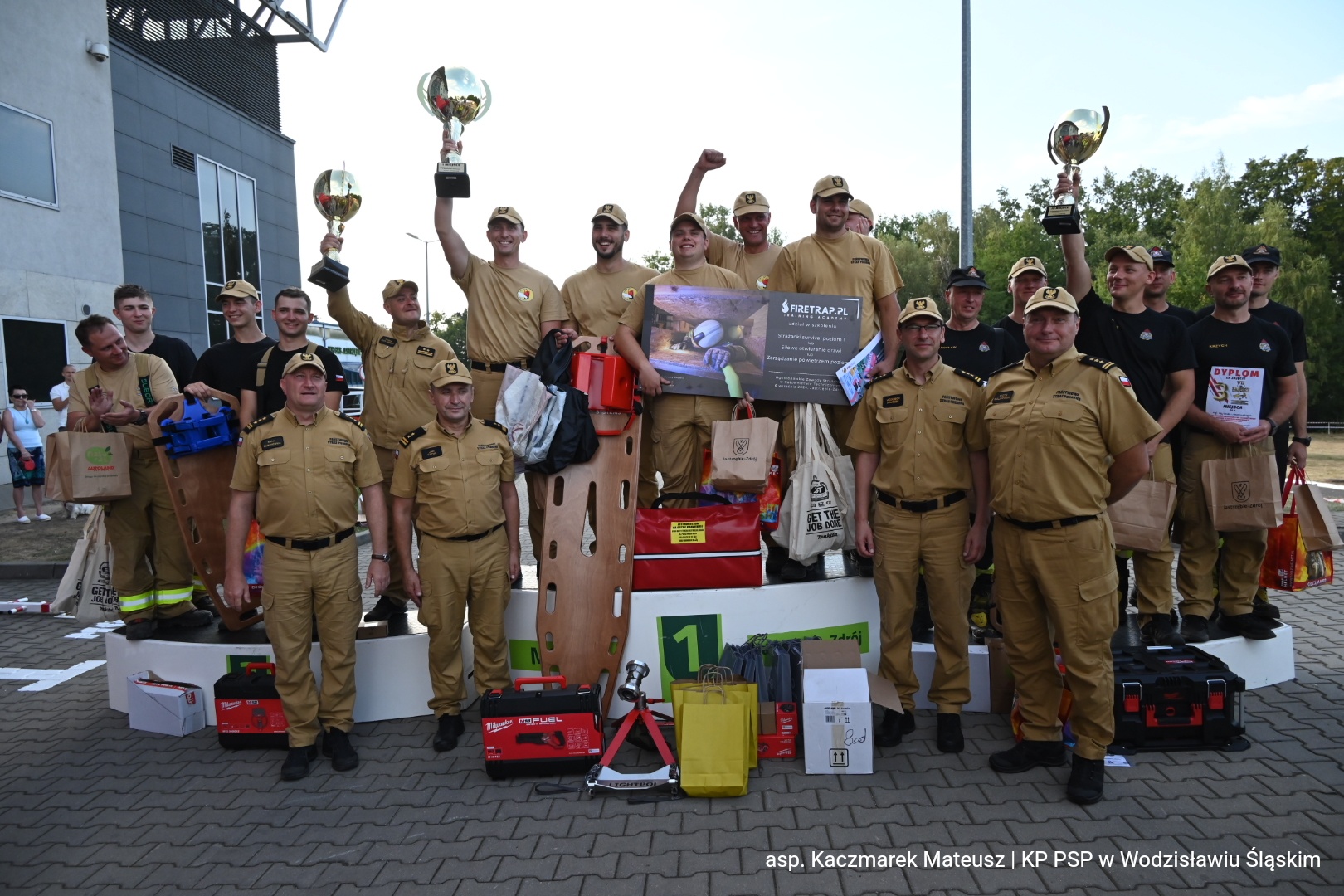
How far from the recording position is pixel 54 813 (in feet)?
13.3

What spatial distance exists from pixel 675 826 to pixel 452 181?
3879mm

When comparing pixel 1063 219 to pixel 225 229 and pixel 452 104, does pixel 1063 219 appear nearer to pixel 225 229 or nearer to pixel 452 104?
pixel 452 104

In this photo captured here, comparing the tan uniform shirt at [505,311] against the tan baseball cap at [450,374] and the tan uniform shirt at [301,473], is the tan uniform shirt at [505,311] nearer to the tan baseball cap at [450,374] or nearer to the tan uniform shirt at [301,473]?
the tan baseball cap at [450,374]

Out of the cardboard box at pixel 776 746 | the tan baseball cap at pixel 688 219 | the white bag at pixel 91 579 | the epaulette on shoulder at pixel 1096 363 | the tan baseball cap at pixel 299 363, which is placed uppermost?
the tan baseball cap at pixel 688 219

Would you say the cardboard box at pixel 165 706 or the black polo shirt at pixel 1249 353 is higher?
the black polo shirt at pixel 1249 353

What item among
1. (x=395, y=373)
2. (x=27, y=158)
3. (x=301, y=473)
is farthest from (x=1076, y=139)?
(x=27, y=158)

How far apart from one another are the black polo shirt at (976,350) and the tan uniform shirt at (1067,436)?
1.37m

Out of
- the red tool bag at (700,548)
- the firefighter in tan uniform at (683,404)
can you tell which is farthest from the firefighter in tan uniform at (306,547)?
the firefighter in tan uniform at (683,404)

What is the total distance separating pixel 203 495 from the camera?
5.12 metres

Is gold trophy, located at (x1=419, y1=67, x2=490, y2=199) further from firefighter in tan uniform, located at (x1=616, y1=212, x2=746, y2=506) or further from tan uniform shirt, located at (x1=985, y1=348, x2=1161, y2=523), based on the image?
tan uniform shirt, located at (x1=985, y1=348, x2=1161, y2=523)

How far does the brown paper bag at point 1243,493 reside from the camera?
4887 millimetres

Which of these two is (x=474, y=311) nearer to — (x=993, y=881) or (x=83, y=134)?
(x=993, y=881)

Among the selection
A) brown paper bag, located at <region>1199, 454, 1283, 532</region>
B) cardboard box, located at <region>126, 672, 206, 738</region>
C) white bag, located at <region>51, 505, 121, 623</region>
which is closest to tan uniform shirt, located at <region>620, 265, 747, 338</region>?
brown paper bag, located at <region>1199, 454, 1283, 532</region>

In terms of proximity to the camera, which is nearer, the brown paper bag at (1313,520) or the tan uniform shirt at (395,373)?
the brown paper bag at (1313,520)
